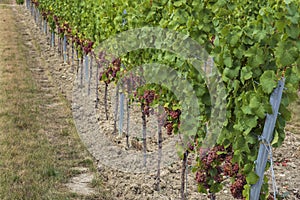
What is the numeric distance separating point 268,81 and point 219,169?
4.04 feet

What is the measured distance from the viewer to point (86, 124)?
772 centimetres

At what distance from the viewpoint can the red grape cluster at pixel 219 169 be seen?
3.41 meters

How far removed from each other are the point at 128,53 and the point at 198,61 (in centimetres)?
235

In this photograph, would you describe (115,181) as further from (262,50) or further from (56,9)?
(56,9)

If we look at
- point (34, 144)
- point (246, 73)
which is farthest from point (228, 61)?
point (34, 144)

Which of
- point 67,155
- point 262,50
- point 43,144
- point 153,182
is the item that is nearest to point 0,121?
point 43,144

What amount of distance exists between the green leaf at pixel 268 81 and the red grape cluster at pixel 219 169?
2.61ft

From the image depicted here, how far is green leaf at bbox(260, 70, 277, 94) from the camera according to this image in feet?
9.47

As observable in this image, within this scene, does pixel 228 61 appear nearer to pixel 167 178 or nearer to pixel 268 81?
pixel 268 81

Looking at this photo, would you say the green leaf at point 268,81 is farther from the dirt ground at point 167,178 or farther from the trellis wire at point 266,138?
the dirt ground at point 167,178

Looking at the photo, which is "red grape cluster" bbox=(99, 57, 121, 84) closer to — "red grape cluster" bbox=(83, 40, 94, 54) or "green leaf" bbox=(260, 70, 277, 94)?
"red grape cluster" bbox=(83, 40, 94, 54)

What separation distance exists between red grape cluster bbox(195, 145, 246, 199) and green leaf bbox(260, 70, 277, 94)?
0.79 meters

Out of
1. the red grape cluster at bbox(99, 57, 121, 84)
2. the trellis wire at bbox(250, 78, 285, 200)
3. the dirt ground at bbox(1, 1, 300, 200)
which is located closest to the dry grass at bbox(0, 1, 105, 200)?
the dirt ground at bbox(1, 1, 300, 200)

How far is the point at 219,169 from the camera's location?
3850 mm
